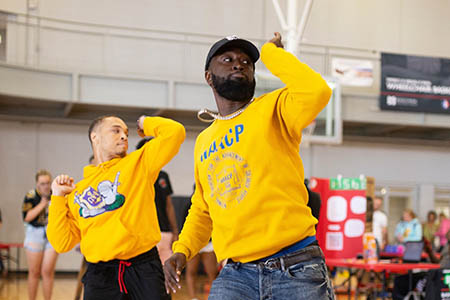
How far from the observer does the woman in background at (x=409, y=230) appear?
1395 cm

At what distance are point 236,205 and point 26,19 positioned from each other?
41.0 feet

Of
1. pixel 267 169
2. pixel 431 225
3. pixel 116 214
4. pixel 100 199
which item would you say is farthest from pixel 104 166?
pixel 431 225

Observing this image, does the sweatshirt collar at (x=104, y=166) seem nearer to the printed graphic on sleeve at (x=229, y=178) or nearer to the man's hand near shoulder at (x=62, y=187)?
the man's hand near shoulder at (x=62, y=187)

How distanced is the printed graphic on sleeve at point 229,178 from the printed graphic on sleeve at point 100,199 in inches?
53.0

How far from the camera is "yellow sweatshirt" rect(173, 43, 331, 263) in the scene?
7.89ft

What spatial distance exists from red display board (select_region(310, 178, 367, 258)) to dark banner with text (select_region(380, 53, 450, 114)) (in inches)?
230

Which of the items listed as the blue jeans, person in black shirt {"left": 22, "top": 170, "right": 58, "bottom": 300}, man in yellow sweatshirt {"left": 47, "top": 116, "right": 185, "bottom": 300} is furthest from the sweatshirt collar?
person in black shirt {"left": 22, "top": 170, "right": 58, "bottom": 300}

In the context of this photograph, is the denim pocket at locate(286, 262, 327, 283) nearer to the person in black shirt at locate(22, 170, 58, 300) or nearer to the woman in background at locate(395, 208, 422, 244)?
the person in black shirt at locate(22, 170, 58, 300)

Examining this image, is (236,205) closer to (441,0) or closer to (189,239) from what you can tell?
(189,239)

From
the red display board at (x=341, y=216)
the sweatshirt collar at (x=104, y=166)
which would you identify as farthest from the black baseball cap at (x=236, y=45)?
the red display board at (x=341, y=216)

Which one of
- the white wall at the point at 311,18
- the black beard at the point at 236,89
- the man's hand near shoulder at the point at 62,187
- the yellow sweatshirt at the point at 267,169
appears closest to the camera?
the yellow sweatshirt at the point at 267,169

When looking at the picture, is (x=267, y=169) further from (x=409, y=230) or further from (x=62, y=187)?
(x=409, y=230)

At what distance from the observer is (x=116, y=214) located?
3.82 metres

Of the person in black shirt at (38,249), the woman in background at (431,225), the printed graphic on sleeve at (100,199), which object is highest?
the printed graphic on sleeve at (100,199)
